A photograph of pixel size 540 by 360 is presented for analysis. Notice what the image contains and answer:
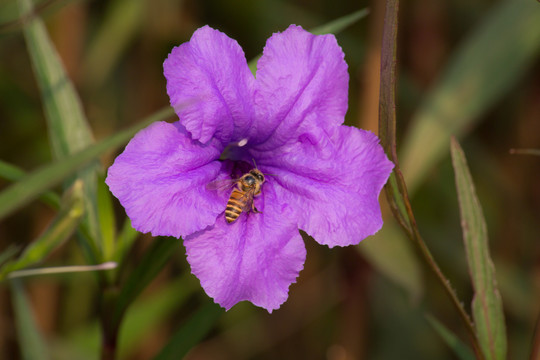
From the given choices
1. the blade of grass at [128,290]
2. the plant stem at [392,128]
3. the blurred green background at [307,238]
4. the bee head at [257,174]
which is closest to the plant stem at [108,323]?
the blade of grass at [128,290]

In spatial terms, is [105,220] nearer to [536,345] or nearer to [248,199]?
[248,199]

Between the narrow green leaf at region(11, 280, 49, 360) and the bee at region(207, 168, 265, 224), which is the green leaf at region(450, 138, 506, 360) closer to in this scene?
the bee at region(207, 168, 265, 224)

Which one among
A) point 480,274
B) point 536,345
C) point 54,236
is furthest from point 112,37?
point 536,345

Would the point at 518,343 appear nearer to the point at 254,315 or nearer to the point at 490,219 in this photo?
the point at 490,219

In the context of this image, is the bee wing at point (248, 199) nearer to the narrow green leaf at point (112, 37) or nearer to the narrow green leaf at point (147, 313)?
the narrow green leaf at point (147, 313)

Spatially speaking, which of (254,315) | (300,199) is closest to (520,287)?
(254,315)

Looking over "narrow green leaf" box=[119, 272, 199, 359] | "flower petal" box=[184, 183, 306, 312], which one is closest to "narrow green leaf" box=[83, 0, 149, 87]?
"narrow green leaf" box=[119, 272, 199, 359]
